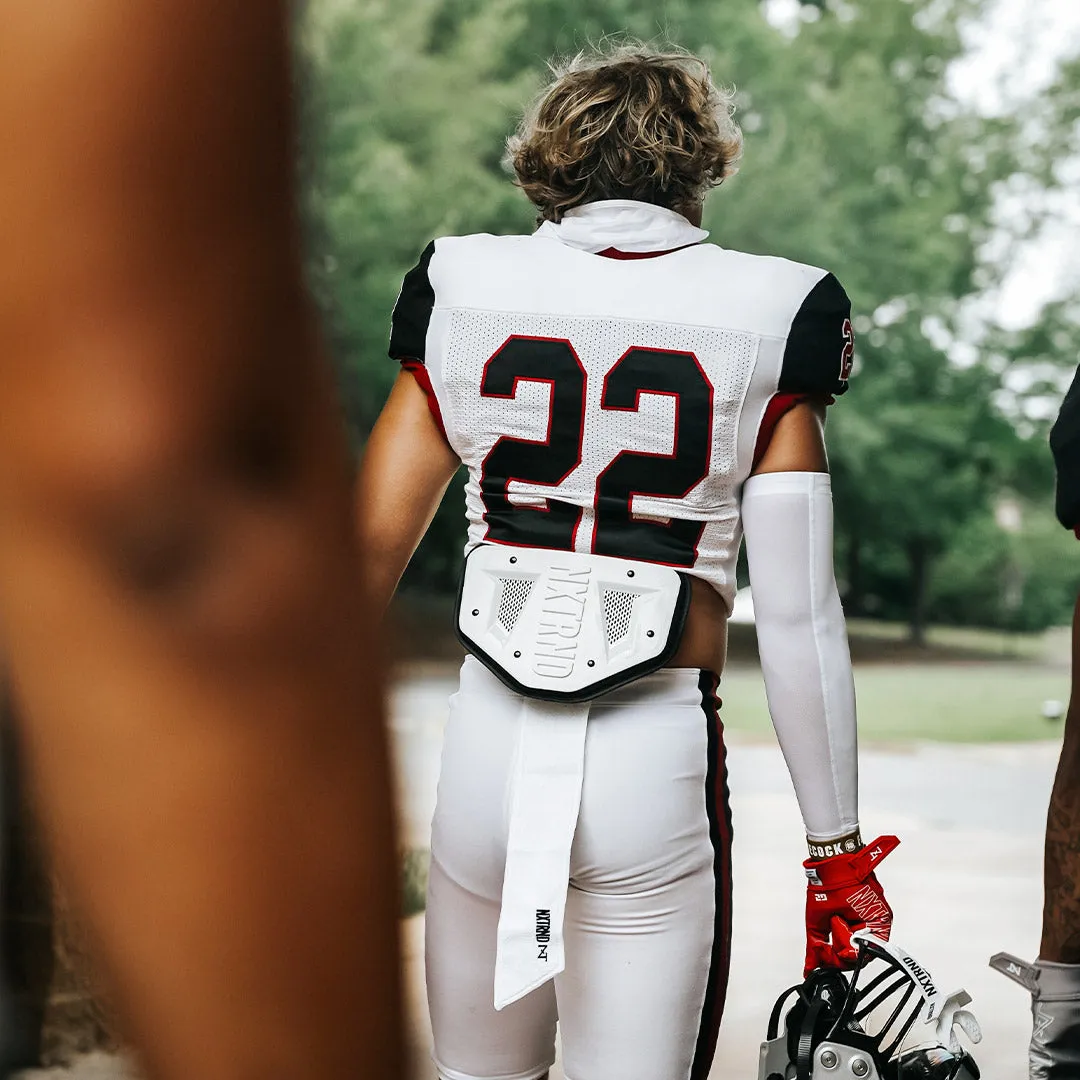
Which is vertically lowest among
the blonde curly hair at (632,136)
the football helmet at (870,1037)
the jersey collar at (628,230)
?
the football helmet at (870,1037)

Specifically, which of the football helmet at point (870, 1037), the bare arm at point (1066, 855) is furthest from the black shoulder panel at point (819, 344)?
the bare arm at point (1066, 855)

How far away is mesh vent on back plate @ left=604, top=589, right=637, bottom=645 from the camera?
1.76 metres

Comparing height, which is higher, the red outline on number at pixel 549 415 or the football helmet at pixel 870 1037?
the red outline on number at pixel 549 415

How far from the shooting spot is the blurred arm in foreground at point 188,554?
255mm

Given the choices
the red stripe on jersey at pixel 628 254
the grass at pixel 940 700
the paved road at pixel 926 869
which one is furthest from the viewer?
the grass at pixel 940 700

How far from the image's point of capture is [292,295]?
268 mm

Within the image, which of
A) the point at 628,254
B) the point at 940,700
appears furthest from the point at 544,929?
the point at 940,700

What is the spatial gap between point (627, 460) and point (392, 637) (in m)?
1.46

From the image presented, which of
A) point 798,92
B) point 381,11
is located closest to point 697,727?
point 381,11

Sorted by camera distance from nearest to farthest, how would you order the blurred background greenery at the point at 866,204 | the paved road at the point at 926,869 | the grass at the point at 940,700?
1. the paved road at the point at 926,869
2. the grass at the point at 940,700
3. the blurred background greenery at the point at 866,204

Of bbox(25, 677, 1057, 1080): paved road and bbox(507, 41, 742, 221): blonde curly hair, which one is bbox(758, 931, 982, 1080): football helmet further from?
bbox(507, 41, 742, 221): blonde curly hair

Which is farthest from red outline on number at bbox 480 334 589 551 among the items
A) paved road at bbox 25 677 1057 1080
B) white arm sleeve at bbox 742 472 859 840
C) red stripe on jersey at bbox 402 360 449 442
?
paved road at bbox 25 677 1057 1080

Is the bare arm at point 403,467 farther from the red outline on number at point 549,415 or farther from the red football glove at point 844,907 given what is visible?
the red football glove at point 844,907

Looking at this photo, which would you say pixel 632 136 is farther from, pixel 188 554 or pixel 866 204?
pixel 866 204
